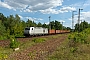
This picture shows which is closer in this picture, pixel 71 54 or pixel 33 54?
pixel 71 54

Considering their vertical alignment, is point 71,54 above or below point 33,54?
above

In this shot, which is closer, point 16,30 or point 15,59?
point 15,59

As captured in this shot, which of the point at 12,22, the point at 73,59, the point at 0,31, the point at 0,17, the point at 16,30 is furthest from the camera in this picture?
the point at 0,17

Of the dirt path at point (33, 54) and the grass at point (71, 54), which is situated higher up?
the grass at point (71, 54)

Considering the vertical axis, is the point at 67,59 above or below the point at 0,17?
below

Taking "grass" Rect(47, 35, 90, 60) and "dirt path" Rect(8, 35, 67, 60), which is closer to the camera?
"grass" Rect(47, 35, 90, 60)

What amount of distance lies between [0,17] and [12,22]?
12.9 metres

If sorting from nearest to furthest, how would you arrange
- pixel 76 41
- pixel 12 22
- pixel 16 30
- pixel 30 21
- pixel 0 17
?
1. pixel 76 41
2. pixel 16 30
3. pixel 12 22
4. pixel 0 17
5. pixel 30 21

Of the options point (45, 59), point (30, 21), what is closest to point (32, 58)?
point (45, 59)

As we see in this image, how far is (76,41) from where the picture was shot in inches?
747

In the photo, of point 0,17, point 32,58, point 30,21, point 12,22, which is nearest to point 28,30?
point 32,58

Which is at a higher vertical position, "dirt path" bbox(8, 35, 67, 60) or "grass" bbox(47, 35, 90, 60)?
"grass" bbox(47, 35, 90, 60)

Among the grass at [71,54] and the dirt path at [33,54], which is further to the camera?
the dirt path at [33,54]

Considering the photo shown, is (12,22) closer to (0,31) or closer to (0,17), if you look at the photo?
(0,17)
